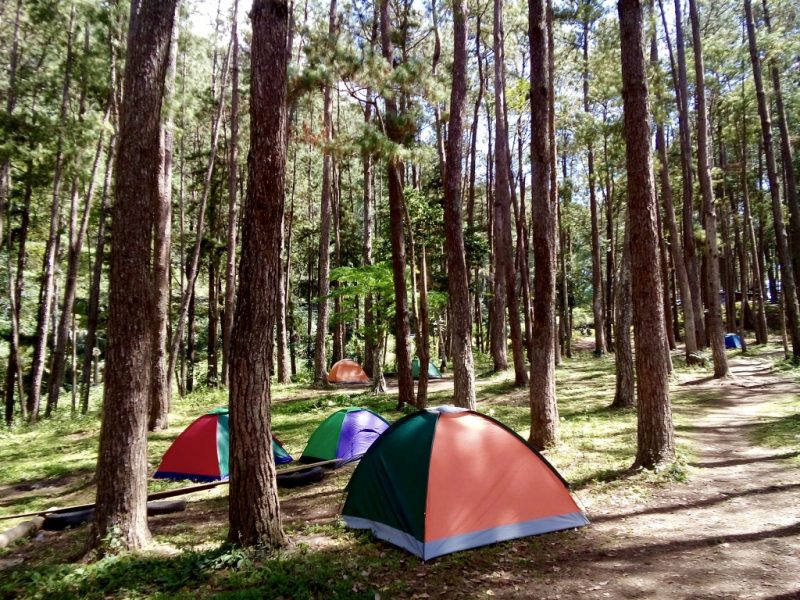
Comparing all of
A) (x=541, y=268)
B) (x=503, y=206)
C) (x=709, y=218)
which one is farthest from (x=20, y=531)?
(x=709, y=218)

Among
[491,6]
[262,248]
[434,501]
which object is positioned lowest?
[434,501]

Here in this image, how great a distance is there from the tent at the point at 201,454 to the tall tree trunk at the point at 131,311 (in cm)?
343

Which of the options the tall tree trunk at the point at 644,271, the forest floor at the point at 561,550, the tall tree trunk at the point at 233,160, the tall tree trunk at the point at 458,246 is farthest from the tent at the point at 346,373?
the tall tree trunk at the point at 644,271

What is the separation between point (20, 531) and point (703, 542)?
770 centimetres

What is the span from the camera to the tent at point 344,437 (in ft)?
29.3

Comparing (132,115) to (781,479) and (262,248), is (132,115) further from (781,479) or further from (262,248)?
(781,479)

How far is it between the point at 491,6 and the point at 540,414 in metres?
16.2

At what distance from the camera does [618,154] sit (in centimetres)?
1930

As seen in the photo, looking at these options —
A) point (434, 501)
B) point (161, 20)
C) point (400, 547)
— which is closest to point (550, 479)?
point (434, 501)

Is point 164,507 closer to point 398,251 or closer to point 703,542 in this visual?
point 703,542

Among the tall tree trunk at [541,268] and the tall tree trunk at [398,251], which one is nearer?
the tall tree trunk at [541,268]

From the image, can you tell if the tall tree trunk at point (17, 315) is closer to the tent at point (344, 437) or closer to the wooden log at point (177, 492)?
the wooden log at point (177, 492)

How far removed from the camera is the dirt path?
4223 mm

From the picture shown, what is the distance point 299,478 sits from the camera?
7957mm
